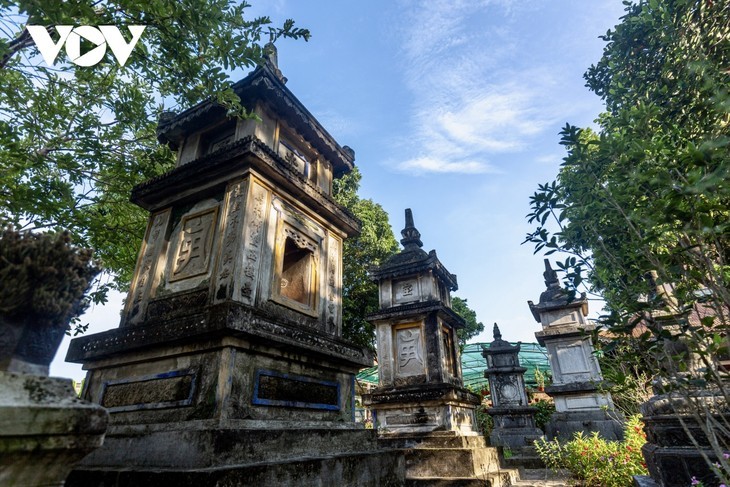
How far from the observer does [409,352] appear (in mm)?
8430

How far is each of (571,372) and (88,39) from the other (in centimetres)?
1394

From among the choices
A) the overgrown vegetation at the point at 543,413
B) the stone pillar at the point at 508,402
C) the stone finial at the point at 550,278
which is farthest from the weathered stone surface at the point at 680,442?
the overgrown vegetation at the point at 543,413

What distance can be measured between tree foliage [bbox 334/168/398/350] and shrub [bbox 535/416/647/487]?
8.03 meters

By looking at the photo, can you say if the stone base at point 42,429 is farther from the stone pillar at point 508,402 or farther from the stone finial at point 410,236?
the stone pillar at point 508,402

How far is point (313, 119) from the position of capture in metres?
5.85

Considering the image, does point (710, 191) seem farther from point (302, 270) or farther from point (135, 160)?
point (135, 160)

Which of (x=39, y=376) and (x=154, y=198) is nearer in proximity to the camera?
(x=39, y=376)

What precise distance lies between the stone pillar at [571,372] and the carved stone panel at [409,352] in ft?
15.8

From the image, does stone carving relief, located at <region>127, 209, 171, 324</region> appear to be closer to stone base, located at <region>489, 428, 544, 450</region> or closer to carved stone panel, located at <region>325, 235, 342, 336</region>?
carved stone panel, located at <region>325, 235, 342, 336</region>

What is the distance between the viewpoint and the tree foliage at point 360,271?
14.8 meters

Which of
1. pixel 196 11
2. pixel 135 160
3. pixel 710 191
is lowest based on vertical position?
pixel 710 191

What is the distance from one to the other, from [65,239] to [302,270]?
341 cm

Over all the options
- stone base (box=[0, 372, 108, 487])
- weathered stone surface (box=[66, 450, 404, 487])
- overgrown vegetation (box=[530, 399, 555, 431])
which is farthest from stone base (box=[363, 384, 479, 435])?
overgrown vegetation (box=[530, 399, 555, 431])

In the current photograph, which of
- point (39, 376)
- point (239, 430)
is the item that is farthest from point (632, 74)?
point (39, 376)
